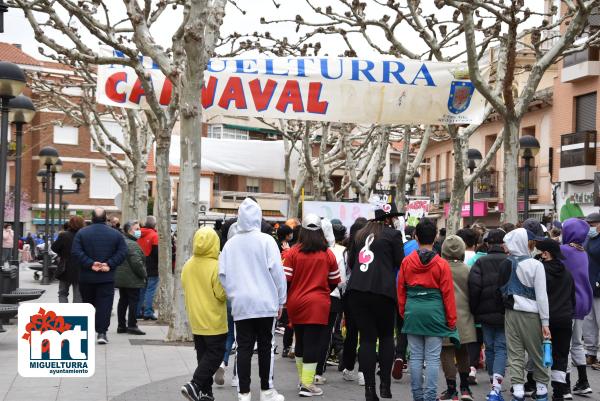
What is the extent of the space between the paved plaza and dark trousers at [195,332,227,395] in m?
0.67

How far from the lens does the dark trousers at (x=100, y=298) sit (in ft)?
41.7

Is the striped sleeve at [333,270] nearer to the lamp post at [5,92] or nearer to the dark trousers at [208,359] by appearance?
the dark trousers at [208,359]

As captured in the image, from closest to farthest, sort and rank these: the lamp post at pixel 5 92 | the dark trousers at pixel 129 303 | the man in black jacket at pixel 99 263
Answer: the man in black jacket at pixel 99 263 < the lamp post at pixel 5 92 < the dark trousers at pixel 129 303

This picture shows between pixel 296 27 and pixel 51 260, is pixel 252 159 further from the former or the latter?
pixel 51 260

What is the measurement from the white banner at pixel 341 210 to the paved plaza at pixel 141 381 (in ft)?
32.5

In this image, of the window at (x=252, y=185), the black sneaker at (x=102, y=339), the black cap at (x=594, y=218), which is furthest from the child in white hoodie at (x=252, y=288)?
the window at (x=252, y=185)

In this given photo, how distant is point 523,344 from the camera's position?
29.3ft

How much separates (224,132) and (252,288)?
67165mm

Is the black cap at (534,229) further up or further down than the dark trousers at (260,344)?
further up

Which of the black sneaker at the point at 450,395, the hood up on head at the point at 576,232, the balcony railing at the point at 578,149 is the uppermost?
the balcony railing at the point at 578,149

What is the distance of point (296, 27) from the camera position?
17219 millimetres

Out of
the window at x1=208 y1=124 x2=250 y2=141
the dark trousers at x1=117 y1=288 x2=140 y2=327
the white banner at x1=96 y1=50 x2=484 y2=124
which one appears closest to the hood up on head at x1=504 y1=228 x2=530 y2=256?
the white banner at x1=96 y1=50 x2=484 y2=124

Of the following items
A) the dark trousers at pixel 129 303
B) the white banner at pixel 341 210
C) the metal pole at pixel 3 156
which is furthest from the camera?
the white banner at pixel 341 210

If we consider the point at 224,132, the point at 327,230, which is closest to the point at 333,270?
the point at 327,230
